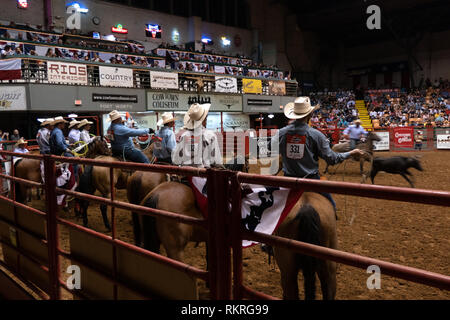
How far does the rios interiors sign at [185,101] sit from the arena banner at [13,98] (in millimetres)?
6655

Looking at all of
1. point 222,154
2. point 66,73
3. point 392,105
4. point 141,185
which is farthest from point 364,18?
point 141,185

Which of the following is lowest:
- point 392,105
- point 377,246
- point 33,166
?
point 377,246

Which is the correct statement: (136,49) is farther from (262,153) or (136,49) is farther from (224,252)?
(224,252)

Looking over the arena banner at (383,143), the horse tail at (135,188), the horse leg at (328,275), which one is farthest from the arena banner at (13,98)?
the arena banner at (383,143)

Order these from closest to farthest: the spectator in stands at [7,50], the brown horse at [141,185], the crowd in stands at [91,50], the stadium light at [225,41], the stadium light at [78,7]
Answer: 1. the brown horse at [141,185]
2. the spectator in stands at [7,50]
3. the crowd in stands at [91,50]
4. the stadium light at [78,7]
5. the stadium light at [225,41]

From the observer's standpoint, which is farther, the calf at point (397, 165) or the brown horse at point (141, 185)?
the calf at point (397, 165)

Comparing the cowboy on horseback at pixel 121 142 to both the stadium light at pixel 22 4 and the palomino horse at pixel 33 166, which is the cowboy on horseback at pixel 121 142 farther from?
the stadium light at pixel 22 4

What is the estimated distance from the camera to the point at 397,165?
939cm

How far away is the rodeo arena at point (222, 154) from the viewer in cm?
198

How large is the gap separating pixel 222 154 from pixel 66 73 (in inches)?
353

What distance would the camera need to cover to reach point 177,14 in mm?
37031

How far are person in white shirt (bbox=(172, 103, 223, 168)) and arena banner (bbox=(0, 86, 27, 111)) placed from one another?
1375 cm

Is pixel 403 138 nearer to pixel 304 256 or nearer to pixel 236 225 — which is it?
pixel 304 256

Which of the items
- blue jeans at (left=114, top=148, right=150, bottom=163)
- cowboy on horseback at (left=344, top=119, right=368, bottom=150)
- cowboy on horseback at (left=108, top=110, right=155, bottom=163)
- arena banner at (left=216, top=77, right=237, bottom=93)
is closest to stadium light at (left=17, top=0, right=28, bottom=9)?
arena banner at (left=216, top=77, right=237, bottom=93)
